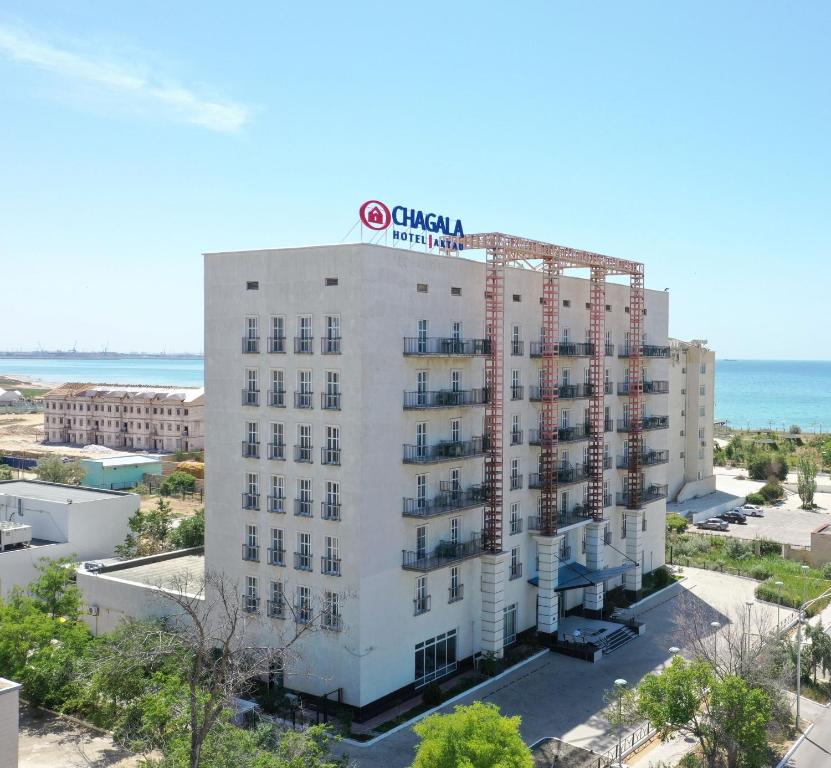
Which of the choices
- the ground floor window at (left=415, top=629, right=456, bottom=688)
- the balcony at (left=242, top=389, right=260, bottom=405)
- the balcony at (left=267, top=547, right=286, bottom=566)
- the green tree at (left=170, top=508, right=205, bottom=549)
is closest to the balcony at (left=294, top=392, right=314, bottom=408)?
the balcony at (left=242, top=389, right=260, bottom=405)

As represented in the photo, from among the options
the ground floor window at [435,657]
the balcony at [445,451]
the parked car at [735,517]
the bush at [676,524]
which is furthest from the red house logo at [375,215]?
the parked car at [735,517]

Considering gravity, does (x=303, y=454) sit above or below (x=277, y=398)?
below

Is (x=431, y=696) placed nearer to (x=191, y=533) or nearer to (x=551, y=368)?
(x=551, y=368)

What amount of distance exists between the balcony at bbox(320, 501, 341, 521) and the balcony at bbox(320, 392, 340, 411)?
457cm

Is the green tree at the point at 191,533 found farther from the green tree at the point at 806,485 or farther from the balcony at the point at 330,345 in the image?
the green tree at the point at 806,485

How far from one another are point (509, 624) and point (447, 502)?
34.0 feet

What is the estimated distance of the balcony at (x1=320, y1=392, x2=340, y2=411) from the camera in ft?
131

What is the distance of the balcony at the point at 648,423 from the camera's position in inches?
2419

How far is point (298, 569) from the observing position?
4075 centimetres

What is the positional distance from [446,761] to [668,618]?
33579mm

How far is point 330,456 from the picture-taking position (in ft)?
132

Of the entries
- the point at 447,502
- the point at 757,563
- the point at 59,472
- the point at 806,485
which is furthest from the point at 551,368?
the point at 59,472

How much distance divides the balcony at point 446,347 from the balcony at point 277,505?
9.67 metres

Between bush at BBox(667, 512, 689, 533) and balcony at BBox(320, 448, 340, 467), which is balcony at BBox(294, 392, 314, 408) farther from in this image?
bush at BBox(667, 512, 689, 533)
